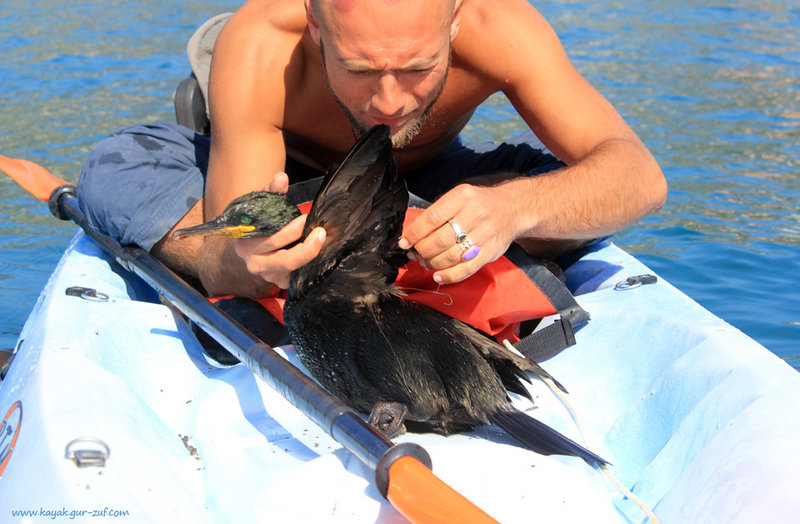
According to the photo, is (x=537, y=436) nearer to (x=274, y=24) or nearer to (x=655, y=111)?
(x=274, y=24)

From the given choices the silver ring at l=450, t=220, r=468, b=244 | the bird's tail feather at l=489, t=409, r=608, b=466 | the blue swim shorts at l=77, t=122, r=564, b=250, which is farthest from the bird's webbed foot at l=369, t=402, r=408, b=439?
the blue swim shorts at l=77, t=122, r=564, b=250

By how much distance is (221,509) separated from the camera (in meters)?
1.84

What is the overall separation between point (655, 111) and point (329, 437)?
686cm

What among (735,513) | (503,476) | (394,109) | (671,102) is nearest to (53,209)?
(394,109)

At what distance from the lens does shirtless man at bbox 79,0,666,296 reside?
2.16 m

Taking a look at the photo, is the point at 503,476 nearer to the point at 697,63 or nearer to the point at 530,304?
the point at 530,304

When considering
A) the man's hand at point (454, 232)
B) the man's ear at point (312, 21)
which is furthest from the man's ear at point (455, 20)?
the man's hand at point (454, 232)

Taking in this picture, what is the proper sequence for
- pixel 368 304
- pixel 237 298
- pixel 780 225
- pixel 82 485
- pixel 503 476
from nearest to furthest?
pixel 82 485 → pixel 503 476 → pixel 368 304 → pixel 237 298 → pixel 780 225

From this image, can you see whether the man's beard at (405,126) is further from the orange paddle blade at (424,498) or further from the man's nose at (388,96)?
the orange paddle blade at (424,498)

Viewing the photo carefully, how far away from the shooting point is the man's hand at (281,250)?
2.06 m

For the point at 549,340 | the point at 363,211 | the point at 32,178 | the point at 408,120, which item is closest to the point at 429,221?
the point at 363,211

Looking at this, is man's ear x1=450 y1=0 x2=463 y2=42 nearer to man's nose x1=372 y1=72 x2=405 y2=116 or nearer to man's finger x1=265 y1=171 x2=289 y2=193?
man's nose x1=372 y1=72 x2=405 y2=116

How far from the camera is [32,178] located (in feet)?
12.3

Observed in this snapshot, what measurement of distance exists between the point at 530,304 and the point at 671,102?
6644 millimetres
